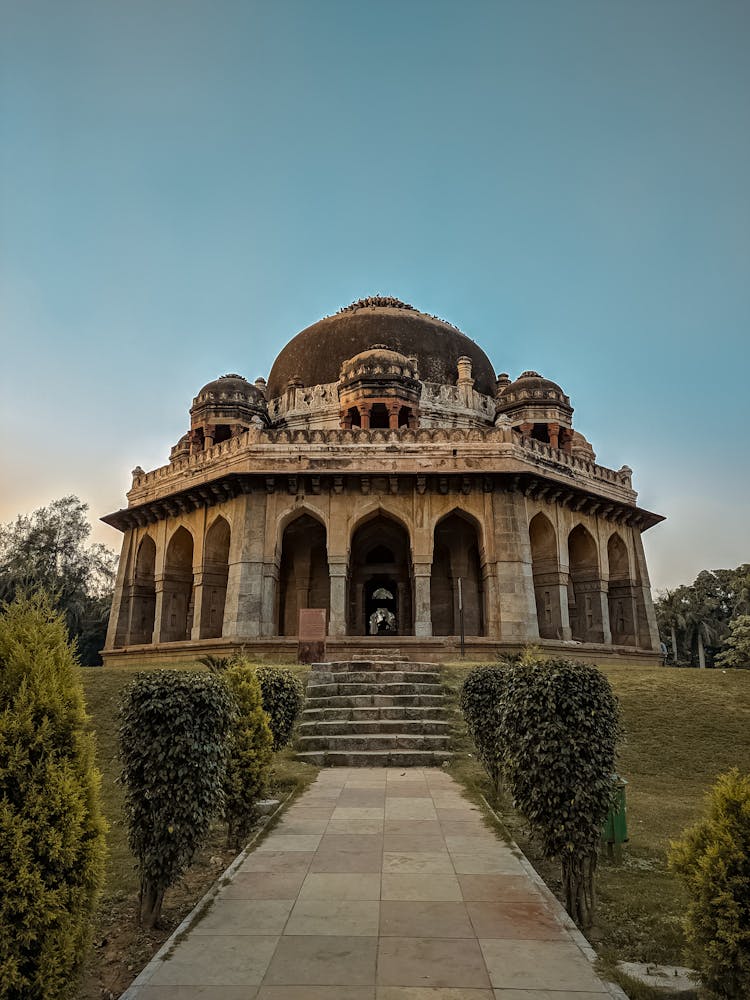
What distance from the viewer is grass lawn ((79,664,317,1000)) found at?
12.6 feet

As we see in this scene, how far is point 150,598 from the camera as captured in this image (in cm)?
2473

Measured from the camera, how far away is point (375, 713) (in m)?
10.8

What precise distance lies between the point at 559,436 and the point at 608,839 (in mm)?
20346

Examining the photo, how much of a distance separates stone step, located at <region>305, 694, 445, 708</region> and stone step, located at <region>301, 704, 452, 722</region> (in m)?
0.21

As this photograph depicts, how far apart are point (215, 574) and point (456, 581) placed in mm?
7745

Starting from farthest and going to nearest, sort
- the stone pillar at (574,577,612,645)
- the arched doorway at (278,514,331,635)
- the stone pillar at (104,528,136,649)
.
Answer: the stone pillar at (104,528,136,649), the arched doorway at (278,514,331,635), the stone pillar at (574,577,612,645)

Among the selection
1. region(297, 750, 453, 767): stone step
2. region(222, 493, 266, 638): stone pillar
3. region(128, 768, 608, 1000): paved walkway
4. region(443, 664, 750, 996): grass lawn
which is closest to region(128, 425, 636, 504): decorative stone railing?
region(222, 493, 266, 638): stone pillar

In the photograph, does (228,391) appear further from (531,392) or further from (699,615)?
(699,615)

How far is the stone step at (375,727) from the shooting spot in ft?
33.0

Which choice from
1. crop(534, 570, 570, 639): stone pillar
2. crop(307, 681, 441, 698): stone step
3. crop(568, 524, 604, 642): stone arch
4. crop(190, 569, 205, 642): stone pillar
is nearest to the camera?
crop(307, 681, 441, 698): stone step

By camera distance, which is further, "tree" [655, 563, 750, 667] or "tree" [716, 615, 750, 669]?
"tree" [655, 563, 750, 667]

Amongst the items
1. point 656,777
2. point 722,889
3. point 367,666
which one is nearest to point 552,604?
point 367,666

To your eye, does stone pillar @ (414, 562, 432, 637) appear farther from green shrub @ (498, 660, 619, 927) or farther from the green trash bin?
green shrub @ (498, 660, 619, 927)

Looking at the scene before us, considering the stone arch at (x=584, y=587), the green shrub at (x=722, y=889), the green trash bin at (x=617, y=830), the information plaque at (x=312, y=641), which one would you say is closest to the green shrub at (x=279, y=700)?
the green trash bin at (x=617, y=830)
